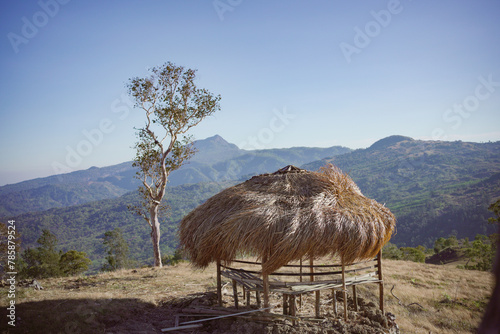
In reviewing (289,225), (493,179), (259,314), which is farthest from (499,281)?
(493,179)

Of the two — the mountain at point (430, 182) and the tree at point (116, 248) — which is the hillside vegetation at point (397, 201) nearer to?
the mountain at point (430, 182)

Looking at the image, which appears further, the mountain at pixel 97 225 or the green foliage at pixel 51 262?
the mountain at pixel 97 225

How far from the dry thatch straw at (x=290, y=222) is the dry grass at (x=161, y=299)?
1.45m

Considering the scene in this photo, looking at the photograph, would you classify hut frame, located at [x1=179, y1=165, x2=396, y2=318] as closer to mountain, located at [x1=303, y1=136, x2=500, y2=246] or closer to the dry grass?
the dry grass

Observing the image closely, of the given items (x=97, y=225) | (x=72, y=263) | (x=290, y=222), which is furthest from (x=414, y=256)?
(x=97, y=225)

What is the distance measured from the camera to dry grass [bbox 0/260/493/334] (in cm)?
582

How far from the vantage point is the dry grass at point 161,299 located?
5816 mm

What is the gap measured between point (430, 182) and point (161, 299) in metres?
130

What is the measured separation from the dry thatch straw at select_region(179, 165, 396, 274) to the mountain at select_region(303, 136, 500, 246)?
62.2 meters

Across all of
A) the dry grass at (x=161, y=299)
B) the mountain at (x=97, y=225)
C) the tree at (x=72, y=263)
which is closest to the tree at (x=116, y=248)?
the tree at (x=72, y=263)

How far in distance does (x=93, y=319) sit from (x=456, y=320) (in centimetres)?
892

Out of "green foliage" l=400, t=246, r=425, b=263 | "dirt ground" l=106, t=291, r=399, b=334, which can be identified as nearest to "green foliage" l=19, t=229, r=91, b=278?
"dirt ground" l=106, t=291, r=399, b=334

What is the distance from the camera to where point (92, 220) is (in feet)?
384

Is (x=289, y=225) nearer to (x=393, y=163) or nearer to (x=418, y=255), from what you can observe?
(x=418, y=255)
